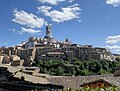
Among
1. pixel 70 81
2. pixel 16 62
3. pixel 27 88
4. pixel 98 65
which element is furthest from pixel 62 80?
pixel 16 62

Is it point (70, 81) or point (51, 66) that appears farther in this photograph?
point (51, 66)

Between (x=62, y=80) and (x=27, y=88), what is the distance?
1153cm

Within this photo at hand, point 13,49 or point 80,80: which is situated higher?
point 13,49

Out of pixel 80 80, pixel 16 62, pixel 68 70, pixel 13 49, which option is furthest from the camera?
pixel 13 49

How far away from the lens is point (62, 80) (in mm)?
21938

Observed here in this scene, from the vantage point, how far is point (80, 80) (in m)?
23.2

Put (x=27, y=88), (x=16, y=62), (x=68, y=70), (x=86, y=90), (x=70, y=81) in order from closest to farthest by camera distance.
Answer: (x=86, y=90) → (x=27, y=88) → (x=70, y=81) → (x=68, y=70) → (x=16, y=62)

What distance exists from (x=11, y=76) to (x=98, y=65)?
333 ft

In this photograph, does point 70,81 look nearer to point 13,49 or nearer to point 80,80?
point 80,80

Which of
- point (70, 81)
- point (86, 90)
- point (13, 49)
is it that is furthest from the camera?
point (13, 49)

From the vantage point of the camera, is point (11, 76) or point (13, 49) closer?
point (11, 76)

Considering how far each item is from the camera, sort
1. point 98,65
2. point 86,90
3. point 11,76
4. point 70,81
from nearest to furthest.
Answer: point 86,90
point 11,76
point 70,81
point 98,65

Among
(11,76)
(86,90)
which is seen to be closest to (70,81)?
(11,76)

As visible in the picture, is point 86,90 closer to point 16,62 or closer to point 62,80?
point 62,80
